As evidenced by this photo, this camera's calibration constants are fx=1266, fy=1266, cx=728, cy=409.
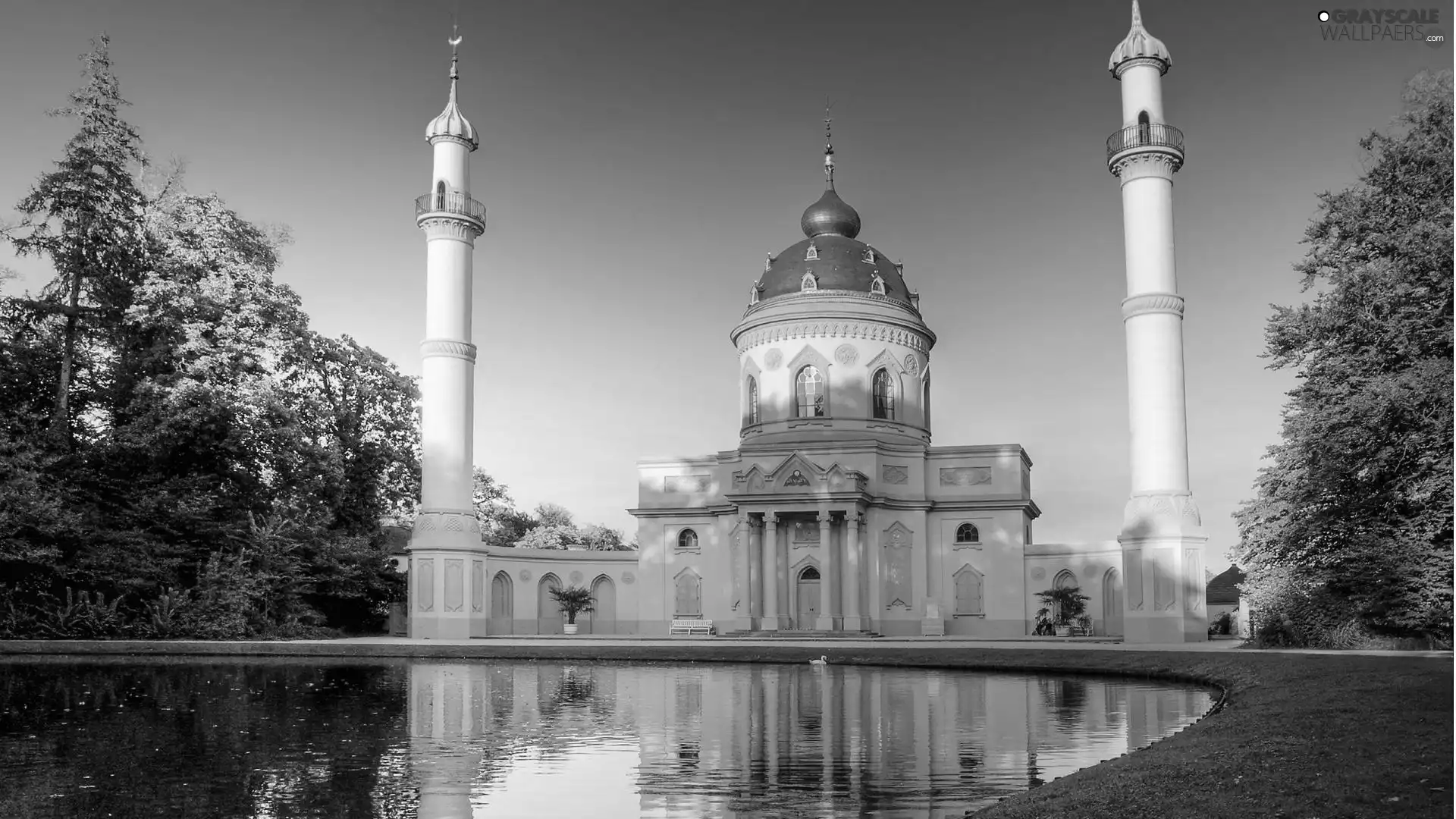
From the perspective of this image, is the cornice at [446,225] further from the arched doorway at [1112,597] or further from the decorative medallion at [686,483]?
the arched doorway at [1112,597]

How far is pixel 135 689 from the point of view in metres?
20.7

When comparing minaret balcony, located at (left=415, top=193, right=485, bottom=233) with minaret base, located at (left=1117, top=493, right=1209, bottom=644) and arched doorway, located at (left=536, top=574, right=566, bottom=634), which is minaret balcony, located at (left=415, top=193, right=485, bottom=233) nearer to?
arched doorway, located at (left=536, top=574, right=566, bottom=634)

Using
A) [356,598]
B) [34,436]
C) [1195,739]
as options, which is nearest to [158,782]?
[1195,739]

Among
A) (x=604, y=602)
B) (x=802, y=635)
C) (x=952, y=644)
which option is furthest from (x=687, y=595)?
(x=952, y=644)

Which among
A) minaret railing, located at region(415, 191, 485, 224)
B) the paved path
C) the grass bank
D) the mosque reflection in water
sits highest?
minaret railing, located at region(415, 191, 485, 224)

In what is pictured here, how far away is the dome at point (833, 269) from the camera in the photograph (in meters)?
54.0

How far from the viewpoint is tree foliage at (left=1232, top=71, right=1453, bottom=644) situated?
23.8m

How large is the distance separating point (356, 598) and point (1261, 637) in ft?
109

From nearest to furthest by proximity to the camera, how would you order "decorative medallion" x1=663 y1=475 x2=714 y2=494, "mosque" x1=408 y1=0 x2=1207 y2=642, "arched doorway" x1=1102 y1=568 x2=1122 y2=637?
1. "mosque" x1=408 y1=0 x2=1207 y2=642
2. "arched doorway" x1=1102 y1=568 x2=1122 y2=637
3. "decorative medallion" x1=663 y1=475 x2=714 y2=494

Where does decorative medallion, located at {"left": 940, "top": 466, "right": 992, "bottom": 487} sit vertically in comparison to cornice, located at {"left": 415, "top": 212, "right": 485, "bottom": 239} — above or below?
below

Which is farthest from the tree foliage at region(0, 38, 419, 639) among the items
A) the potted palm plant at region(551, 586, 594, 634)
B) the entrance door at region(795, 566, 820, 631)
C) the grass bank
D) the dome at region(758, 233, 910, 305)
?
the grass bank

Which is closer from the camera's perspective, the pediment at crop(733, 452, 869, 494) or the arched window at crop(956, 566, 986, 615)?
the pediment at crop(733, 452, 869, 494)

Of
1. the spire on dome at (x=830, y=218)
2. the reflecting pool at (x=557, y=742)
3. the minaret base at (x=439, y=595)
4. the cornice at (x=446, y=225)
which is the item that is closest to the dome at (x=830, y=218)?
the spire on dome at (x=830, y=218)

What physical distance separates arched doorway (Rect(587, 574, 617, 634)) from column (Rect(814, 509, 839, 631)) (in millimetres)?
10589
